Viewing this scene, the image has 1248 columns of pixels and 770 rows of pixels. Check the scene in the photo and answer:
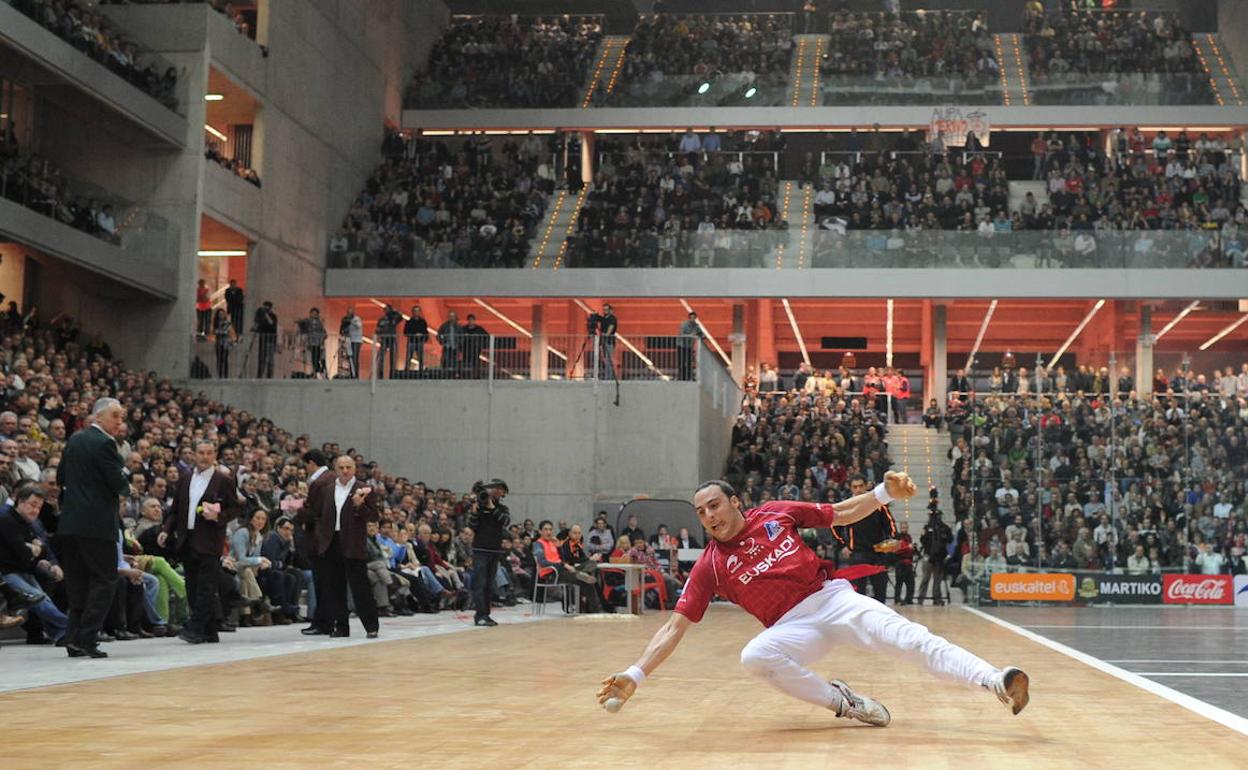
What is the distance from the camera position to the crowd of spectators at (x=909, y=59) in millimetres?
44562

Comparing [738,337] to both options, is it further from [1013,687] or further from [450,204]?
[1013,687]

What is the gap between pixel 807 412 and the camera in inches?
1305

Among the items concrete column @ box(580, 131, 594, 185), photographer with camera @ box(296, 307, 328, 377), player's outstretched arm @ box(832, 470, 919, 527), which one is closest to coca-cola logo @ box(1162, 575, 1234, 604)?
photographer with camera @ box(296, 307, 328, 377)

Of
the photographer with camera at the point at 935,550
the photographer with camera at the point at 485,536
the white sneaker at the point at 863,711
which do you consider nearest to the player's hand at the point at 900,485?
the white sneaker at the point at 863,711

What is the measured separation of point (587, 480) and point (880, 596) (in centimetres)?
870

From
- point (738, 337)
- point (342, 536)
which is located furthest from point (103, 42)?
point (342, 536)

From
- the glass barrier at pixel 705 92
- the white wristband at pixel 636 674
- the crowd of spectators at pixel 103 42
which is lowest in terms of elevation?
the white wristband at pixel 636 674

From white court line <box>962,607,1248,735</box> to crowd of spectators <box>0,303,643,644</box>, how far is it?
6329mm

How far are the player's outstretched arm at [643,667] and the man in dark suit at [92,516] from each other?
16.8ft

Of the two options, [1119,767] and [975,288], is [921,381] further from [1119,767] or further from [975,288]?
[1119,767]

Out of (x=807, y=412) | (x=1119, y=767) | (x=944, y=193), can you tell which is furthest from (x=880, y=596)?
(x=944, y=193)

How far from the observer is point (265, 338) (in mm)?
32344

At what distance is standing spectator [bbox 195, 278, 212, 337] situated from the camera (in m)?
32.2

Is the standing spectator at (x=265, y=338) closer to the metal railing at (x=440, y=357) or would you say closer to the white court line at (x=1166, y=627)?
the metal railing at (x=440, y=357)
